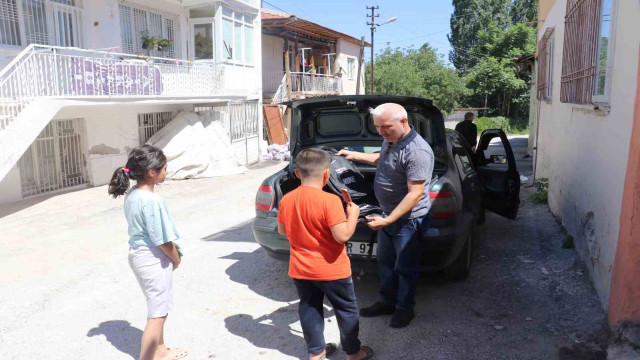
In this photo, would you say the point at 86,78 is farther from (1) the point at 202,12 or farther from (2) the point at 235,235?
(1) the point at 202,12

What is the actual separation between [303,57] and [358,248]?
79.1 feet

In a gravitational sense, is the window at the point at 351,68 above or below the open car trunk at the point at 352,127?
above

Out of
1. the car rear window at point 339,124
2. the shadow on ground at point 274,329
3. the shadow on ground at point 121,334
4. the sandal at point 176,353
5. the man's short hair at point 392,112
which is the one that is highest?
the man's short hair at point 392,112

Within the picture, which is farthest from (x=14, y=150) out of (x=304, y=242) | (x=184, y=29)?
(x=184, y=29)

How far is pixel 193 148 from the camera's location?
1370cm

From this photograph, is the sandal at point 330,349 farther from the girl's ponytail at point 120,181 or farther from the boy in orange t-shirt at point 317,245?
the girl's ponytail at point 120,181

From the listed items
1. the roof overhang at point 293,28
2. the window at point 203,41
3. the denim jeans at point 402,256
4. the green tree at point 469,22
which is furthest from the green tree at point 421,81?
the denim jeans at point 402,256

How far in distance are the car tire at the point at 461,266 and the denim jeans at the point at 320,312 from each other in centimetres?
167

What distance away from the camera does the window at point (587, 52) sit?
4.78 m

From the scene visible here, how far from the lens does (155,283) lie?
3.11 m

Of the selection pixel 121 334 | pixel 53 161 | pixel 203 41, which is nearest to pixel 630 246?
pixel 121 334

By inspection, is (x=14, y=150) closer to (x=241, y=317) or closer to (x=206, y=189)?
(x=206, y=189)

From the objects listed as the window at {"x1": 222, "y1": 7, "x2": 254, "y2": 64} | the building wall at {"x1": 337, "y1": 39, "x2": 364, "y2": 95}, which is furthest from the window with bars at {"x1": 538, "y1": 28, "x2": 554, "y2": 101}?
the building wall at {"x1": 337, "y1": 39, "x2": 364, "y2": 95}

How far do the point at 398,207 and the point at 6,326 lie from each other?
327 cm
